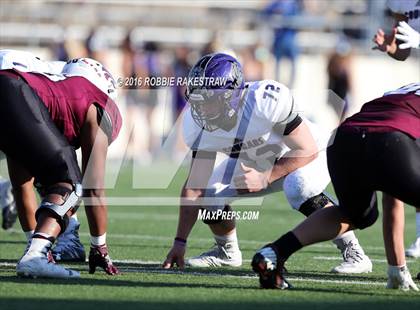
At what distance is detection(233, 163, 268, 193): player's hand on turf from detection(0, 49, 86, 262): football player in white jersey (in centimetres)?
118

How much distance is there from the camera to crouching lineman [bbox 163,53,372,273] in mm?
6027

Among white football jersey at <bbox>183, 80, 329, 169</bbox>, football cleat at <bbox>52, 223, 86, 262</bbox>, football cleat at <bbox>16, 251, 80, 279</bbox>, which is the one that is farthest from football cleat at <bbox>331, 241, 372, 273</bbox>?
football cleat at <bbox>16, 251, 80, 279</bbox>

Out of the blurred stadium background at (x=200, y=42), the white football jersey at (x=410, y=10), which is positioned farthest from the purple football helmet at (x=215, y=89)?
the blurred stadium background at (x=200, y=42)

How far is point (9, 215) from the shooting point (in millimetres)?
8141

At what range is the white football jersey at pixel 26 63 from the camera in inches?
244

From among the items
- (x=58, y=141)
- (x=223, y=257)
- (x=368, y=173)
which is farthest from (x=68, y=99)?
(x=368, y=173)

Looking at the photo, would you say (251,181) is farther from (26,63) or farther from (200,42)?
(200,42)

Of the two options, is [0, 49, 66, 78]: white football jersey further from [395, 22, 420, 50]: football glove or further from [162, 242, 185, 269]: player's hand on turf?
[395, 22, 420, 50]: football glove

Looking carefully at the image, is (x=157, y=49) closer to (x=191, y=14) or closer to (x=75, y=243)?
(x=191, y=14)

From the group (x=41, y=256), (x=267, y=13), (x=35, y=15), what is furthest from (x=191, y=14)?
(x=41, y=256)

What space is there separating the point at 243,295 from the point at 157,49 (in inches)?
531

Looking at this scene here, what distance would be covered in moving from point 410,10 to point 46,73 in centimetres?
265

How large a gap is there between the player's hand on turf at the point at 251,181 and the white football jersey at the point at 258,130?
180 mm

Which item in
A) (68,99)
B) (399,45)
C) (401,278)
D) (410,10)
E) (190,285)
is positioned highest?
(410,10)
